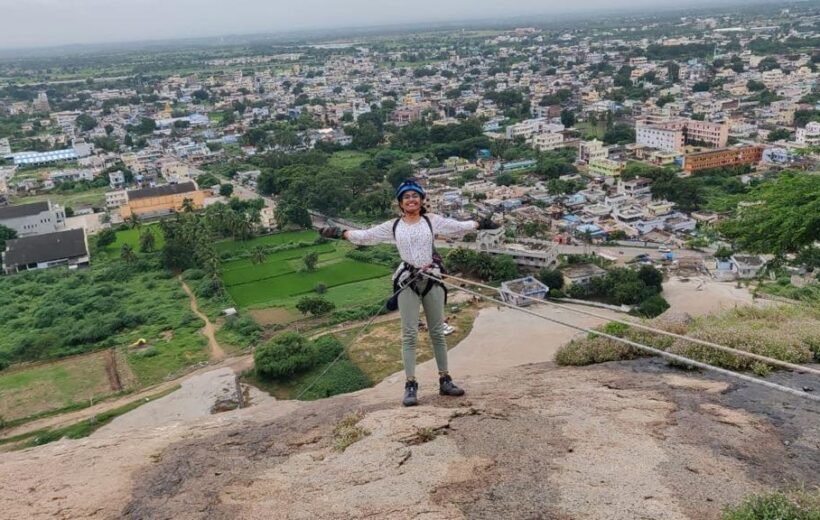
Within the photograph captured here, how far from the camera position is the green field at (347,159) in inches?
1628

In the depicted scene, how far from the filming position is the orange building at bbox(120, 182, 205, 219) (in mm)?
32562

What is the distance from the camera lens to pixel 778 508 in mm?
2896

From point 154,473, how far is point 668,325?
4.52 metres

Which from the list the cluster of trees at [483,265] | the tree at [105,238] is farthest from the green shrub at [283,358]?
the tree at [105,238]

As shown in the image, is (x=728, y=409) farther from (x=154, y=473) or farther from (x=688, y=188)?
(x=688, y=188)

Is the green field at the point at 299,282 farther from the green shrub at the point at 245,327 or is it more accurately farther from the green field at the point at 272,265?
the green shrub at the point at 245,327

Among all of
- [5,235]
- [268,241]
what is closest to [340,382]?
[268,241]

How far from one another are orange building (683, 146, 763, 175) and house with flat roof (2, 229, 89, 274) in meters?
28.3

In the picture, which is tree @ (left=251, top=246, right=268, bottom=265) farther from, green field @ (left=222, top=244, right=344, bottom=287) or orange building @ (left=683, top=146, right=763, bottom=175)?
orange building @ (left=683, top=146, right=763, bottom=175)

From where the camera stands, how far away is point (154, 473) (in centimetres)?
412

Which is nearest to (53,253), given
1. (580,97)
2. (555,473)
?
(555,473)

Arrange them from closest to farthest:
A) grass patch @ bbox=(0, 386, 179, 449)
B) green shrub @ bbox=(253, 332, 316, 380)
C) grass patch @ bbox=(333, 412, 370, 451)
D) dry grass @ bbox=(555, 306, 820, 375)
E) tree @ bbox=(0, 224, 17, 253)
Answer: grass patch @ bbox=(333, 412, 370, 451) → dry grass @ bbox=(555, 306, 820, 375) → grass patch @ bbox=(0, 386, 179, 449) → green shrub @ bbox=(253, 332, 316, 380) → tree @ bbox=(0, 224, 17, 253)

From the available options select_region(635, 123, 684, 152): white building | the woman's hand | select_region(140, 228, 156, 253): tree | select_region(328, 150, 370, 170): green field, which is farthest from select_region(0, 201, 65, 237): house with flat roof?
select_region(635, 123, 684, 152): white building

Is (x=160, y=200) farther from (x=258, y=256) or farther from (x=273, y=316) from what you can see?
(x=273, y=316)
